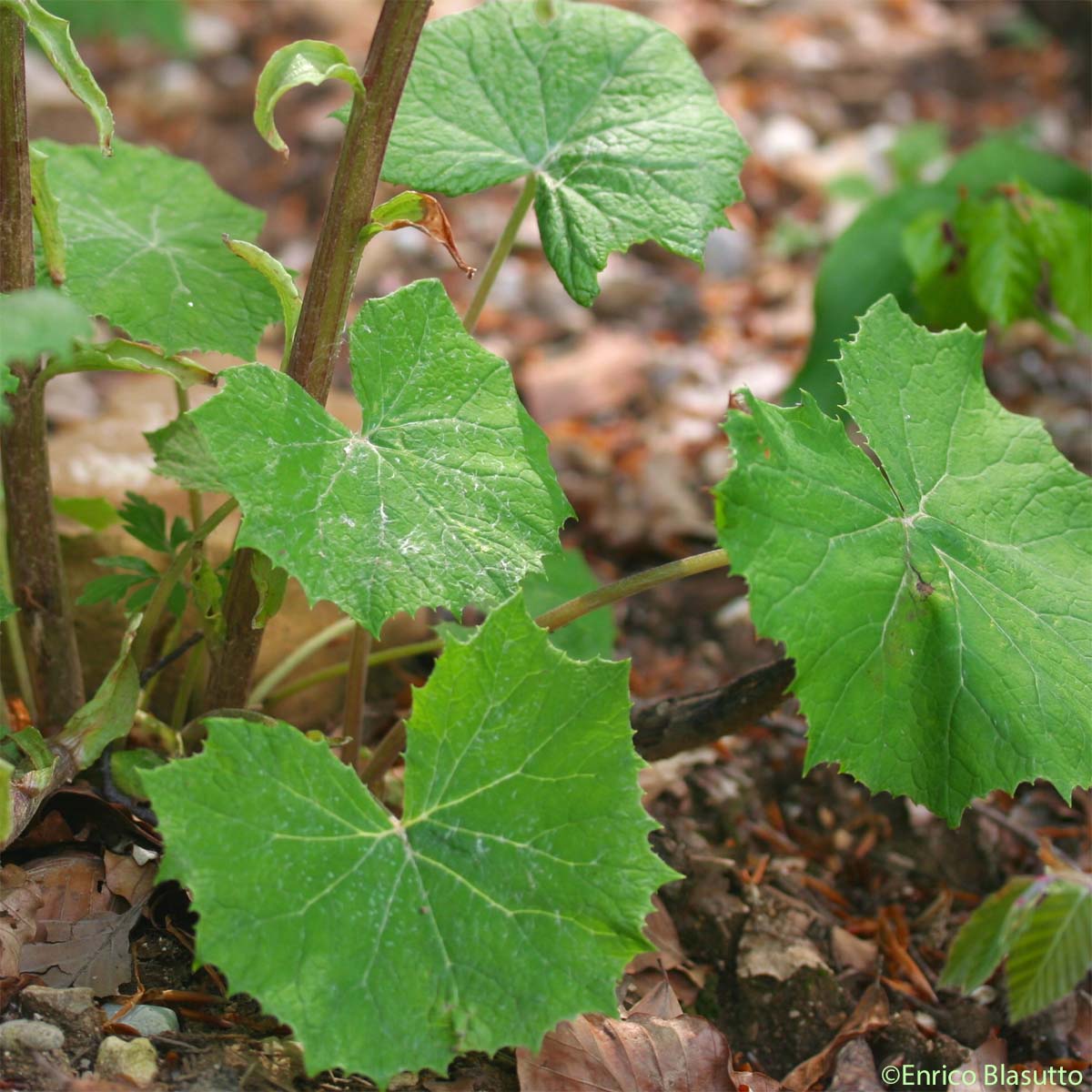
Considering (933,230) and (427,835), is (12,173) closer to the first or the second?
(427,835)

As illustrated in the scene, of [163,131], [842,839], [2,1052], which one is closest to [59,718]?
[2,1052]

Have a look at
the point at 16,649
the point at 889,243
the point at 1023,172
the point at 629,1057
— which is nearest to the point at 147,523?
the point at 16,649

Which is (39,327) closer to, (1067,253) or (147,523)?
(147,523)

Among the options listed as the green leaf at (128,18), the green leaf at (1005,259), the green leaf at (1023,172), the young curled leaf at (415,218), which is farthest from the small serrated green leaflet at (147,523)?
the green leaf at (128,18)

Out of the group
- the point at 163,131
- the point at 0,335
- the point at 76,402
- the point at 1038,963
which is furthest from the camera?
the point at 163,131

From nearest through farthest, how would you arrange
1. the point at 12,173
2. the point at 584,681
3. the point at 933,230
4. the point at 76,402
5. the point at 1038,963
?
the point at 584,681, the point at 12,173, the point at 1038,963, the point at 933,230, the point at 76,402

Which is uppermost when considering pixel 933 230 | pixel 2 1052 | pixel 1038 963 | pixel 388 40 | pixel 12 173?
pixel 388 40

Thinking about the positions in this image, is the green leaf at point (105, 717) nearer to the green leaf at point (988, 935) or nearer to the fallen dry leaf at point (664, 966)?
the fallen dry leaf at point (664, 966)
